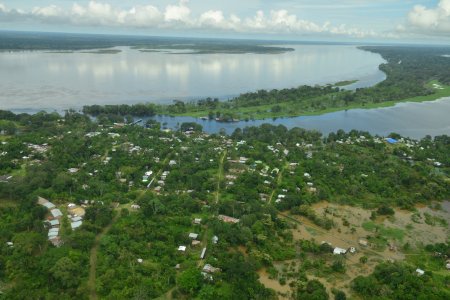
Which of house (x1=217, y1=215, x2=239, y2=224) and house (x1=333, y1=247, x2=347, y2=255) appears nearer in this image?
house (x1=333, y1=247, x2=347, y2=255)

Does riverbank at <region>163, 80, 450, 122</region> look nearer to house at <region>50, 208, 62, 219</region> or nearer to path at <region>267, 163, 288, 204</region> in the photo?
path at <region>267, 163, 288, 204</region>

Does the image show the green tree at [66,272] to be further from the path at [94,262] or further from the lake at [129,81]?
the lake at [129,81]

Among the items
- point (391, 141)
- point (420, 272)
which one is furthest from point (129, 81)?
point (420, 272)

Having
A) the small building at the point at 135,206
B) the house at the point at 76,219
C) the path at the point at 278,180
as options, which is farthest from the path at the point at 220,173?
the house at the point at 76,219

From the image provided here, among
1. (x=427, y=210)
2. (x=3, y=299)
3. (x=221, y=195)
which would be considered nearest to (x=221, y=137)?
(x=221, y=195)

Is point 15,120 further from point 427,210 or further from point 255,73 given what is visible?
point 255,73

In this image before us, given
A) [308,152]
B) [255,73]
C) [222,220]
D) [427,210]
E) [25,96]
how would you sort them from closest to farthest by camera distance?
[222,220]
[427,210]
[308,152]
[25,96]
[255,73]

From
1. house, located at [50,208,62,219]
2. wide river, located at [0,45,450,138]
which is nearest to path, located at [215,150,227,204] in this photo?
house, located at [50,208,62,219]
